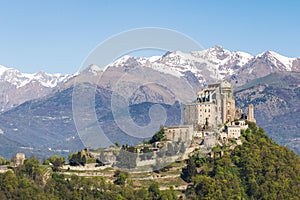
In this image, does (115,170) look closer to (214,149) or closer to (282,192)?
(214,149)

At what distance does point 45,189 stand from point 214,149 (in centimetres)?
2426

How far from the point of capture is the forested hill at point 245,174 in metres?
88.6

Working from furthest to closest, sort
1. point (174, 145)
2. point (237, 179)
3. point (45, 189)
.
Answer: point (174, 145) < point (237, 179) < point (45, 189)

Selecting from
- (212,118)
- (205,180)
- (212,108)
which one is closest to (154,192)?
(205,180)

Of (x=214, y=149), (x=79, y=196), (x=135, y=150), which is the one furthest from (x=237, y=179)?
(x=79, y=196)

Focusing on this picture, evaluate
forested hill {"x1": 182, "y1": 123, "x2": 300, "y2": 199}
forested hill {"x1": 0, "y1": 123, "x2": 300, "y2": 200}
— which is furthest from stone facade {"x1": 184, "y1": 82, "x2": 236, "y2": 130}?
forested hill {"x1": 182, "y1": 123, "x2": 300, "y2": 199}

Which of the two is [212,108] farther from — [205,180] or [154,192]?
[154,192]

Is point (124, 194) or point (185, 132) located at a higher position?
point (185, 132)

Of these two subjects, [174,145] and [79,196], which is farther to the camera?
[174,145]

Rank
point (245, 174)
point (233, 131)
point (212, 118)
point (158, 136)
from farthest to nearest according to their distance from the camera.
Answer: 1. point (212, 118)
2. point (158, 136)
3. point (233, 131)
4. point (245, 174)

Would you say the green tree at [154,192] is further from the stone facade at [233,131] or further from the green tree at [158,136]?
the stone facade at [233,131]

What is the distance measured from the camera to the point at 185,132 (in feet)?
328

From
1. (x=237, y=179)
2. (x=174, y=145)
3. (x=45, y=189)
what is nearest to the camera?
(x=45, y=189)

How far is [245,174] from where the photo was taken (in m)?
93.9
